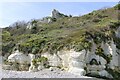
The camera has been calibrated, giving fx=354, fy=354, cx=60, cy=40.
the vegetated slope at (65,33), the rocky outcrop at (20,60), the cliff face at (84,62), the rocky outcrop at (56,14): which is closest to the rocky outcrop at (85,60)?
the cliff face at (84,62)

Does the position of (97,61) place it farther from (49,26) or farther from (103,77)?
(49,26)

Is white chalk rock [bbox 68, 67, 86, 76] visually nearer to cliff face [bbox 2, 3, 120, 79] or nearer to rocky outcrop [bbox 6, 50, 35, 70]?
cliff face [bbox 2, 3, 120, 79]

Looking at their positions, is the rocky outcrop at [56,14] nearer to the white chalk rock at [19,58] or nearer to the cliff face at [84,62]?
the white chalk rock at [19,58]

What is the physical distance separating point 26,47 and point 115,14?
10.0 m

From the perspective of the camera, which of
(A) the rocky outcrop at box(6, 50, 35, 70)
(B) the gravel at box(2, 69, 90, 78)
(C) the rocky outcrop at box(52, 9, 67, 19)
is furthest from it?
(C) the rocky outcrop at box(52, 9, 67, 19)

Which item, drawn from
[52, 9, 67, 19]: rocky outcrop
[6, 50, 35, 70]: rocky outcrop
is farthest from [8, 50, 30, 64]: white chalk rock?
[52, 9, 67, 19]: rocky outcrop

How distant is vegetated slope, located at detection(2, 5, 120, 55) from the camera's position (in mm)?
26828

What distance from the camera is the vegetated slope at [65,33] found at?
88.0ft

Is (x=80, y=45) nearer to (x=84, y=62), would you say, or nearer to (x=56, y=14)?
(x=84, y=62)

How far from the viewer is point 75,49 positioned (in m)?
25.1

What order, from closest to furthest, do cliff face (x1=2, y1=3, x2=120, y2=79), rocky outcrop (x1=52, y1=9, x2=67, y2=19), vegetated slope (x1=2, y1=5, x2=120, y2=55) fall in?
cliff face (x1=2, y1=3, x2=120, y2=79) < vegetated slope (x1=2, y1=5, x2=120, y2=55) < rocky outcrop (x1=52, y1=9, x2=67, y2=19)

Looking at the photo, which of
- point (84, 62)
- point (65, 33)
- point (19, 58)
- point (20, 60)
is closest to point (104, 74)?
point (84, 62)

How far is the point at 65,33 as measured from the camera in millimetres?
30078

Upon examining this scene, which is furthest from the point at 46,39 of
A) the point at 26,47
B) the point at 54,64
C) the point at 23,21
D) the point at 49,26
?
the point at 23,21
